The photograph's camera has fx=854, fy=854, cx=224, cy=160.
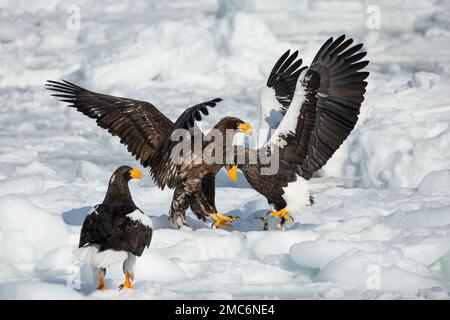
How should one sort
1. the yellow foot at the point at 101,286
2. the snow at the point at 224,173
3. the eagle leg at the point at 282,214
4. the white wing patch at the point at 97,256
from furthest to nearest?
the eagle leg at the point at 282,214 → the snow at the point at 224,173 → the yellow foot at the point at 101,286 → the white wing patch at the point at 97,256

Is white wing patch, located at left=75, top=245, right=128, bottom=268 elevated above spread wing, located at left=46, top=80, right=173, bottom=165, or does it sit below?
below

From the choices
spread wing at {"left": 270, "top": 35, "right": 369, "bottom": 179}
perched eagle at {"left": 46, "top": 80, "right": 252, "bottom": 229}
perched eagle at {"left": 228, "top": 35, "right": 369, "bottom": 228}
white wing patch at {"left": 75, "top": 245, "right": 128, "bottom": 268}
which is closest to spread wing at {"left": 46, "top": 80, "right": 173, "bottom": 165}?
perched eagle at {"left": 46, "top": 80, "right": 252, "bottom": 229}

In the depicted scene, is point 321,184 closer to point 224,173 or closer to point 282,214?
point 282,214

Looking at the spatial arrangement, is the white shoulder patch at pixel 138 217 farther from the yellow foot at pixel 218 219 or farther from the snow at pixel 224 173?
the yellow foot at pixel 218 219

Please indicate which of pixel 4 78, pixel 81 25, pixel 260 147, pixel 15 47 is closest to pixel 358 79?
pixel 260 147

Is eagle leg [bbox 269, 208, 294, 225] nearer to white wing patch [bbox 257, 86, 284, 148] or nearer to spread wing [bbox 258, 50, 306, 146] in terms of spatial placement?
white wing patch [bbox 257, 86, 284, 148]

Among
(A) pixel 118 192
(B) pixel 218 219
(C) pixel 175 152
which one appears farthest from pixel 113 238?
(B) pixel 218 219

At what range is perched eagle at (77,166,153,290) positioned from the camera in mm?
4434

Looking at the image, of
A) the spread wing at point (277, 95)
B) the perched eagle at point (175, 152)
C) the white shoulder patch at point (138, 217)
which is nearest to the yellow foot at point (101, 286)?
the white shoulder patch at point (138, 217)

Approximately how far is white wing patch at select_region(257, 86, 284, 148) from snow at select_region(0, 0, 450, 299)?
616mm

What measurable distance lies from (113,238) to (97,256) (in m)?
0.16

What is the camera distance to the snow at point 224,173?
16.6 ft

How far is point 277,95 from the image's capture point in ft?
23.9
